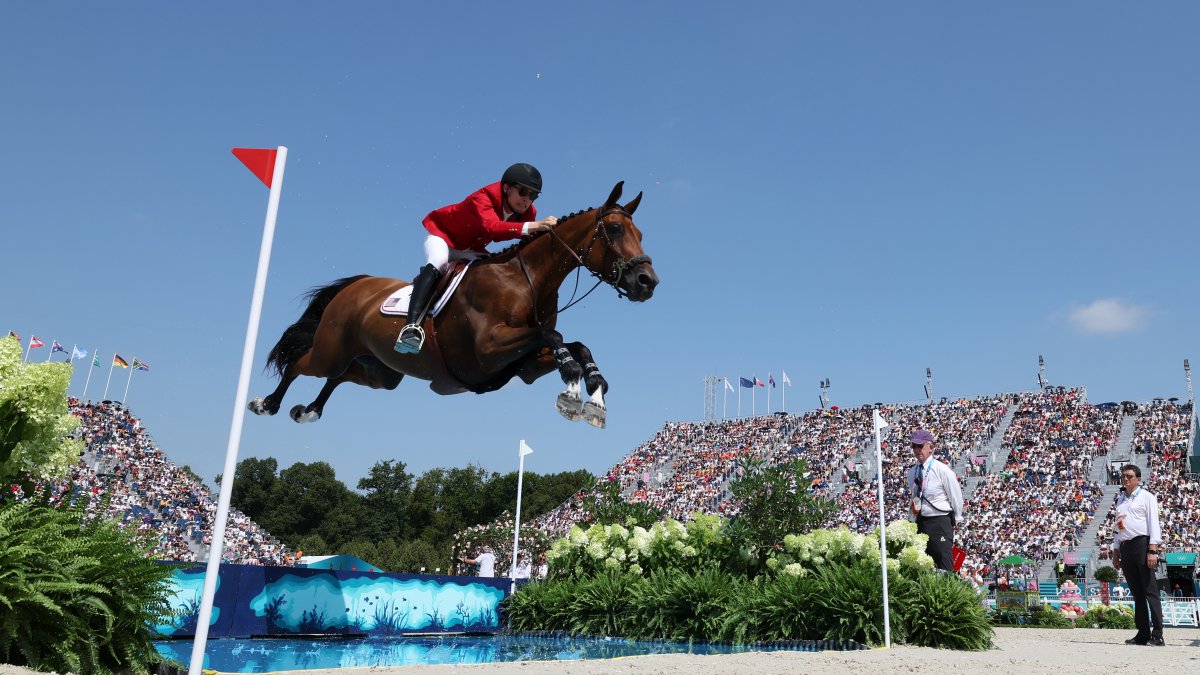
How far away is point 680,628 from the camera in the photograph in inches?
333

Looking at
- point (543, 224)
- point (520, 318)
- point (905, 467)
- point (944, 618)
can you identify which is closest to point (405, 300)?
point (520, 318)

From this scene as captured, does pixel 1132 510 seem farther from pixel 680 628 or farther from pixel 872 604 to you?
pixel 680 628

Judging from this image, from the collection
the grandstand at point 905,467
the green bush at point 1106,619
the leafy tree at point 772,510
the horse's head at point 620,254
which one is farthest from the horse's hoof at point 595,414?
the grandstand at point 905,467

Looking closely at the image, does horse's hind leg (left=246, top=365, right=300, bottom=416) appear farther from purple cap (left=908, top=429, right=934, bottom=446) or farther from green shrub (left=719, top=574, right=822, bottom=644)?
purple cap (left=908, top=429, right=934, bottom=446)

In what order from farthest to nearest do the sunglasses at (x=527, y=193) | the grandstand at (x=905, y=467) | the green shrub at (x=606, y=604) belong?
1. the grandstand at (x=905, y=467)
2. the green shrub at (x=606, y=604)
3. the sunglasses at (x=527, y=193)

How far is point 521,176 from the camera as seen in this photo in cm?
573

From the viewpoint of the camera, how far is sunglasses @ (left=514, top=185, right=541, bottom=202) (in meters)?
5.76

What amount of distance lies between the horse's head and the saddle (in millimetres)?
926

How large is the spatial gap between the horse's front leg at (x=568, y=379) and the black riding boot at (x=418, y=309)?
0.88 metres

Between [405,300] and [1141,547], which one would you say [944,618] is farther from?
[405,300]

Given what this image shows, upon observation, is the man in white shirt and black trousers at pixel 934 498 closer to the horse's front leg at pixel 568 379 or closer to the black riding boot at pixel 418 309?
the horse's front leg at pixel 568 379

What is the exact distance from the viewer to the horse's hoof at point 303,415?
660 centimetres

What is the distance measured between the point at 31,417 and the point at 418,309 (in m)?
2.23

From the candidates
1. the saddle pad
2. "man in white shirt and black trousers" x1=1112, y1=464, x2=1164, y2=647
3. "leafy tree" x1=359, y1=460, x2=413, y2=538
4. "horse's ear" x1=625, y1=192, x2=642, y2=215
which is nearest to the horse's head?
"horse's ear" x1=625, y1=192, x2=642, y2=215
